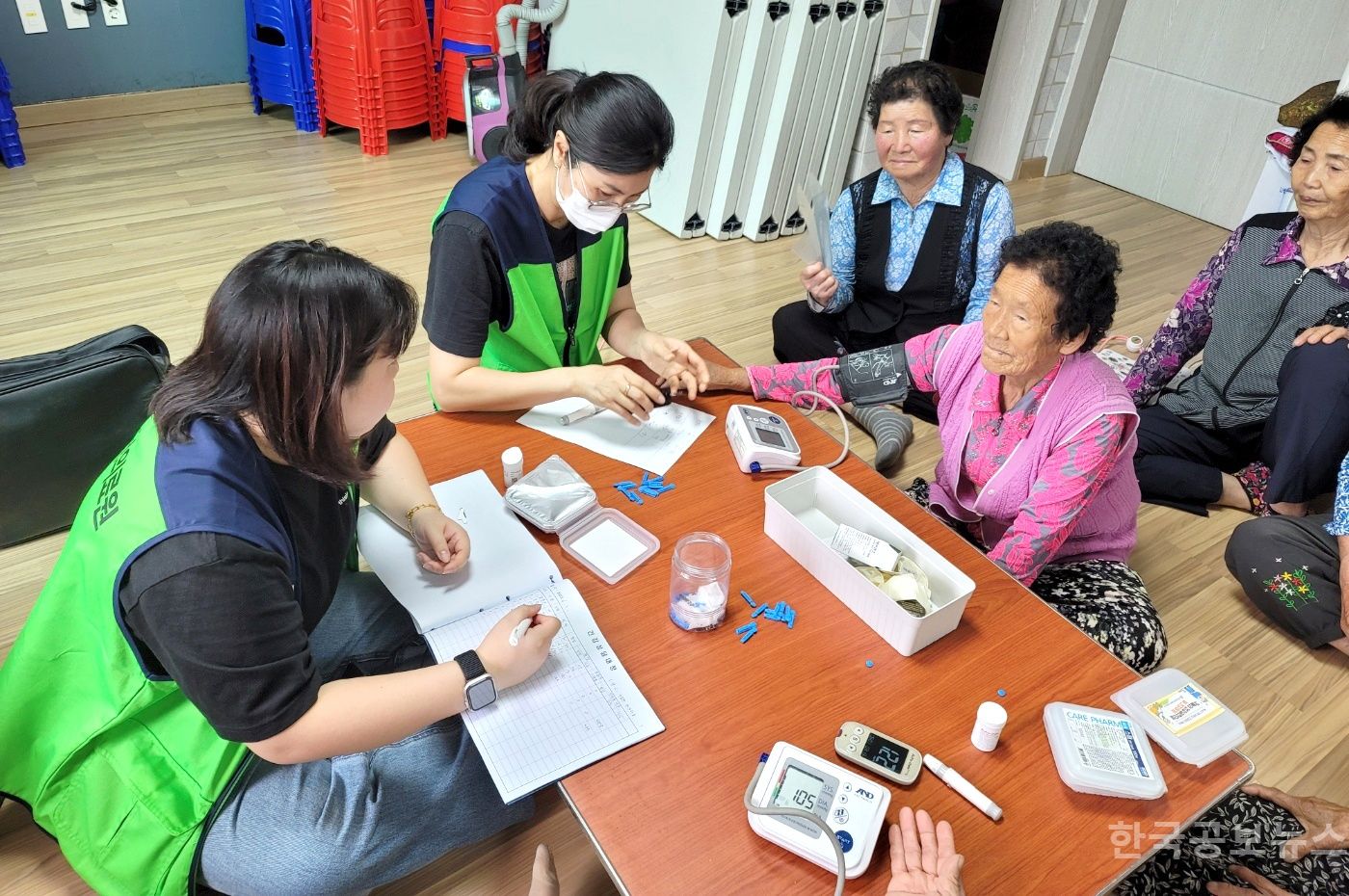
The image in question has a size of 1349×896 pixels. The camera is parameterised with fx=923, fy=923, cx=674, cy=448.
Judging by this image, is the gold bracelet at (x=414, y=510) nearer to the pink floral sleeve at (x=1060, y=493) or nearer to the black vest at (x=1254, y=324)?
the pink floral sleeve at (x=1060, y=493)

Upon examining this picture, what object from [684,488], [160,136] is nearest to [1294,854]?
[684,488]

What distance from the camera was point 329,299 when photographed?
1083 millimetres

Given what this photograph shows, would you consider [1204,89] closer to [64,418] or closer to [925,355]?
[925,355]

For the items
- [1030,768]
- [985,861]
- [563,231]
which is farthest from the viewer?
[563,231]

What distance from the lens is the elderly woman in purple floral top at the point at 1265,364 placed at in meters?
2.37

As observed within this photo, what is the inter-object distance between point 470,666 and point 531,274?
3.00 ft

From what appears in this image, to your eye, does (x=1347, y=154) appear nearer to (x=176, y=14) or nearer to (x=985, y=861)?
(x=985, y=861)

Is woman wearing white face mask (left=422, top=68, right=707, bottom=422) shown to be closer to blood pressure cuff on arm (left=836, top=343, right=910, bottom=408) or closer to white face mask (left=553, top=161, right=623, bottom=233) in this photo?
white face mask (left=553, top=161, right=623, bottom=233)

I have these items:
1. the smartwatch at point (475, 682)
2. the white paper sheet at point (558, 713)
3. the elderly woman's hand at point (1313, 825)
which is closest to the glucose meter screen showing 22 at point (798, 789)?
the white paper sheet at point (558, 713)

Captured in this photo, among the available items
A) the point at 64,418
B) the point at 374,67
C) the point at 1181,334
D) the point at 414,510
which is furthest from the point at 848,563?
the point at 374,67

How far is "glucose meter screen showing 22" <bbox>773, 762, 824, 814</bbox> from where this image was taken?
42.7 inches

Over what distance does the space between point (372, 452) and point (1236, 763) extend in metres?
1.33

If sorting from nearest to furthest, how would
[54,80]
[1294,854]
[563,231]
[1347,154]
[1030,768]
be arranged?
[1030,768]
[1294,854]
[563,231]
[1347,154]
[54,80]

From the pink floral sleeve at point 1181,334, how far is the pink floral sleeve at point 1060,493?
1168mm
